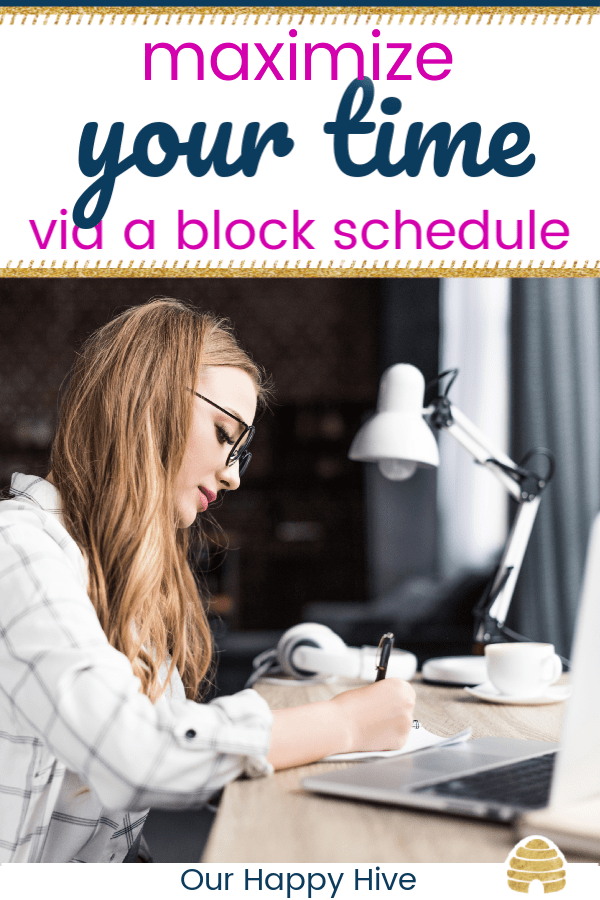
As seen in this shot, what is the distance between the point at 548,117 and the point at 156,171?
2.20 feet

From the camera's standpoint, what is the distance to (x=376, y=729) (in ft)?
2.87

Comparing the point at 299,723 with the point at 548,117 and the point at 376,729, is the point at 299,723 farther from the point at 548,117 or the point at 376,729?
the point at 548,117

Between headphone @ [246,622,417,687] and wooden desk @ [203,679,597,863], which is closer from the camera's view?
wooden desk @ [203,679,597,863]

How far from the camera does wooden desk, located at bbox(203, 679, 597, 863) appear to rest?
1.99ft

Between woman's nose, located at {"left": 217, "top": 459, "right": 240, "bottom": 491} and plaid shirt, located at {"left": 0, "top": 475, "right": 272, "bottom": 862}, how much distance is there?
28 centimetres

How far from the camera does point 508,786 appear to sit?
0.73 meters

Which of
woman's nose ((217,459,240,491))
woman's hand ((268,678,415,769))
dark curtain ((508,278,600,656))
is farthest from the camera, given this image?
dark curtain ((508,278,600,656))

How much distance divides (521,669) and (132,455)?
2.25ft

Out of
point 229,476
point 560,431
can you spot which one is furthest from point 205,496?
point 560,431

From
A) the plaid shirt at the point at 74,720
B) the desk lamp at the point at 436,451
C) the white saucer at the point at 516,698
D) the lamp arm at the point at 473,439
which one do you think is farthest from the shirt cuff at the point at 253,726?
the lamp arm at the point at 473,439

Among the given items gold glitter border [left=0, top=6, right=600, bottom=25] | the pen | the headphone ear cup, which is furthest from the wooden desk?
gold glitter border [left=0, top=6, right=600, bottom=25]

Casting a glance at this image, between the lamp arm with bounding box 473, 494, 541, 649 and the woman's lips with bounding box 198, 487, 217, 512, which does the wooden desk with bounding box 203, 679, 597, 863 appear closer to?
the woman's lips with bounding box 198, 487, 217, 512

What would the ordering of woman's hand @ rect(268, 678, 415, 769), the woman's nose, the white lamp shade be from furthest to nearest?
the white lamp shade, the woman's nose, woman's hand @ rect(268, 678, 415, 769)
